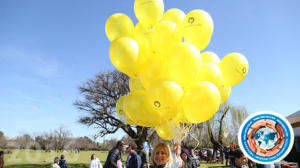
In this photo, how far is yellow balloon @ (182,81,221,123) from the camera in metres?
2.81


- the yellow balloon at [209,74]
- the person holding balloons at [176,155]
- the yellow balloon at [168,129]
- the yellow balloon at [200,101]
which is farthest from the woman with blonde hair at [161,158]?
the yellow balloon at [209,74]

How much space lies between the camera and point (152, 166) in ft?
9.98

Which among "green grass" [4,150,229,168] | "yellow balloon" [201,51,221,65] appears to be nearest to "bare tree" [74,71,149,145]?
"green grass" [4,150,229,168]

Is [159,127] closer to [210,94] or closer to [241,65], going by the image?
[210,94]

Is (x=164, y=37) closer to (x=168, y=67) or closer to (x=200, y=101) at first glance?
(x=168, y=67)

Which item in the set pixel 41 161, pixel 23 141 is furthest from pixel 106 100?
pixel 23 141

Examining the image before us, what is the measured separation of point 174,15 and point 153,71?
1.33m

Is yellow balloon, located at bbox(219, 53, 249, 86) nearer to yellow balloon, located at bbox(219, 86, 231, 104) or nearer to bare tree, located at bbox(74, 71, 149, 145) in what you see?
yellow balloon, located at bbox(219, 86, 231, 104)

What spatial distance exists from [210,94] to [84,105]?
1679 centimetres

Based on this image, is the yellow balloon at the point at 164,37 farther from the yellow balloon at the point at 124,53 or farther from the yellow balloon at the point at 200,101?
the yellow balloon at the point at 200,101

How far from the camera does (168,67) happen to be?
10.5ft

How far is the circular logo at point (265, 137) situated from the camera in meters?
2.56

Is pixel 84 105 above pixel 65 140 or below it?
above

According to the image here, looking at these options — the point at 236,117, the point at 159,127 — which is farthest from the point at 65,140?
the point at 159,127
